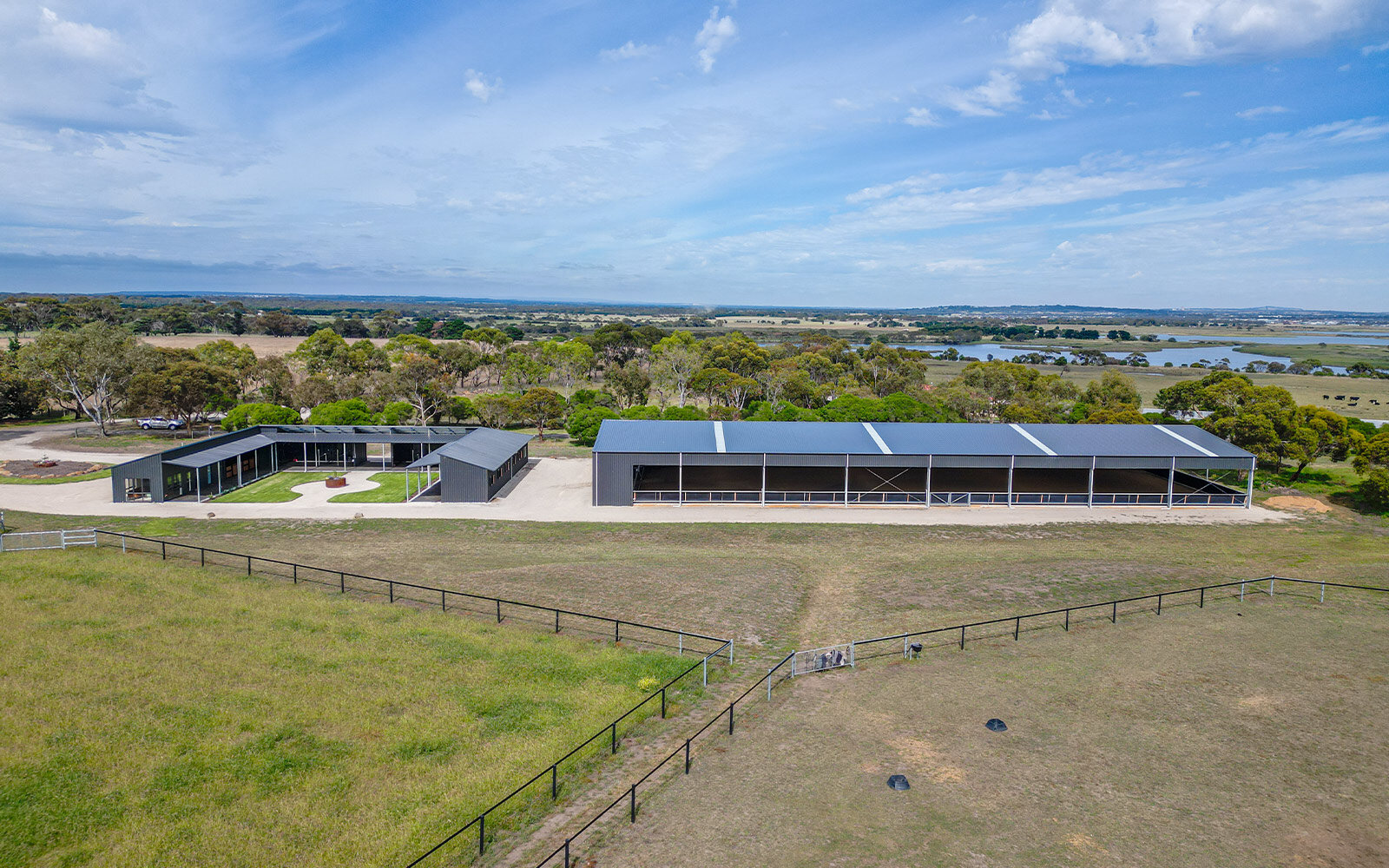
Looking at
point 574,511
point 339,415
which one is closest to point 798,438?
point 574,511

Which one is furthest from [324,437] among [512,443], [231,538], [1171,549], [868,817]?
[1171,549]

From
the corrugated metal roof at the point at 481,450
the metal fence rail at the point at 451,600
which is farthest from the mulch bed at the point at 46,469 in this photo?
the corrugated metal roof at the point at 481,450

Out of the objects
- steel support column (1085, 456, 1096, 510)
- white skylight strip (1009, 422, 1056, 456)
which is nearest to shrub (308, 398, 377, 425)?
white skylight strip (1009, 422, 1056, 456)

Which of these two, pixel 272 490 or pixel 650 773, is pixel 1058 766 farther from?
pixel 272 490

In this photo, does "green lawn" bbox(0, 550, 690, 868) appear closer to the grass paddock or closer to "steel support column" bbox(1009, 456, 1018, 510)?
the grass paddock

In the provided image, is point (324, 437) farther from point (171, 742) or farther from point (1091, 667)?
point (1091, 667)

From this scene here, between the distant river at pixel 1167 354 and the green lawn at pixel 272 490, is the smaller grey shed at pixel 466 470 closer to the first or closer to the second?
the green lawn at pixel 272 490
